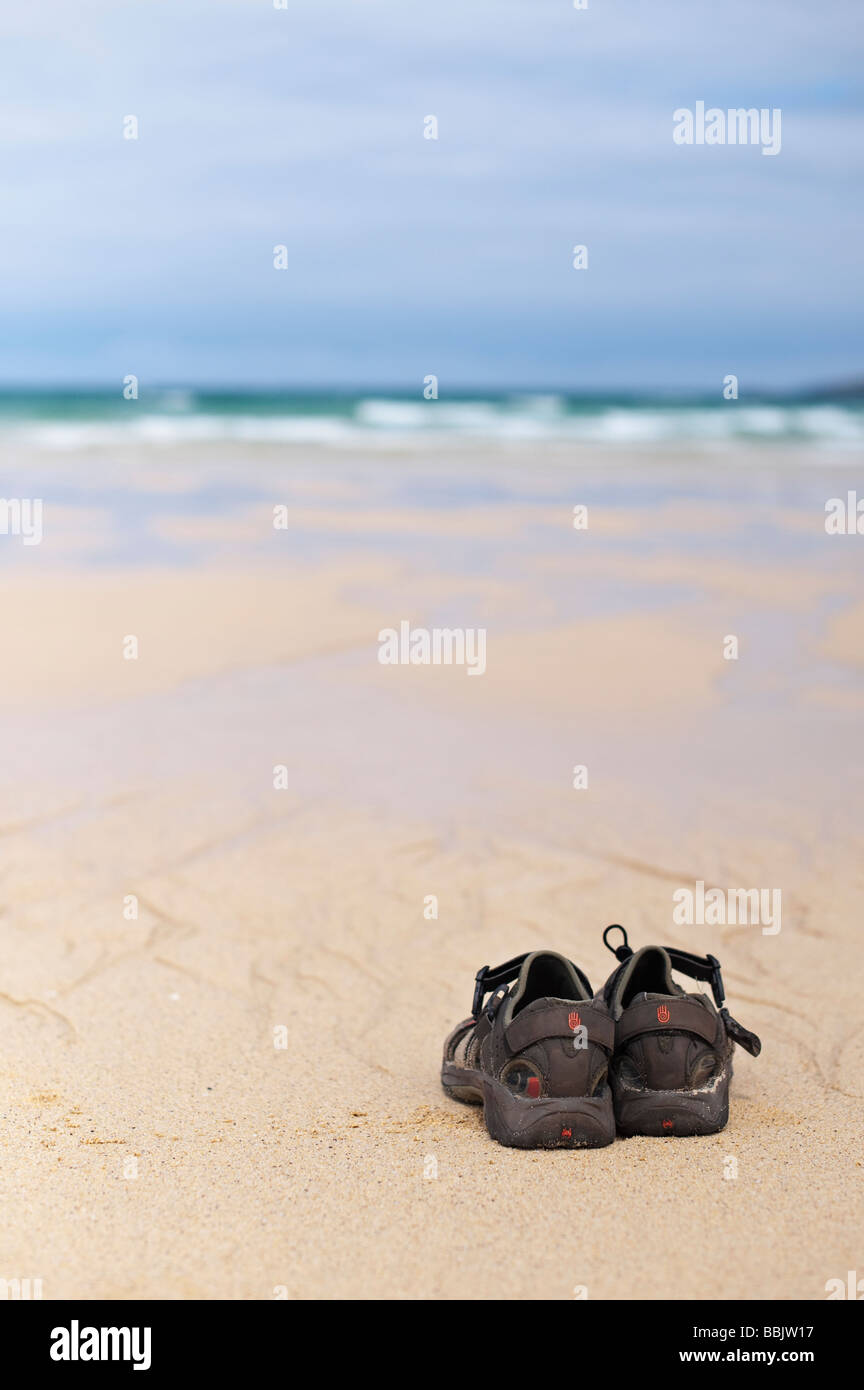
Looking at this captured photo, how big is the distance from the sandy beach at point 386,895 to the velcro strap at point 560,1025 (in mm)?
234

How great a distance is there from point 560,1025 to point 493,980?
33 cm

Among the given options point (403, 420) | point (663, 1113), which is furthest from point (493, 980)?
point (403, 420)

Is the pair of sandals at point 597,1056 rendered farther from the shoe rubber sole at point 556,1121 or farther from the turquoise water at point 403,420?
the turquoise water at point 403,420

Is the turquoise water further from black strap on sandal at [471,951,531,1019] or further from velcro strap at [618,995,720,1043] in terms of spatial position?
velcro strap at [618,995,720,1043]

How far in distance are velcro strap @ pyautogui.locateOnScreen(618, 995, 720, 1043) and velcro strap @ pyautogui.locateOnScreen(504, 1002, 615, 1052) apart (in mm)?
74

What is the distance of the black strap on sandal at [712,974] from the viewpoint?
2.77m

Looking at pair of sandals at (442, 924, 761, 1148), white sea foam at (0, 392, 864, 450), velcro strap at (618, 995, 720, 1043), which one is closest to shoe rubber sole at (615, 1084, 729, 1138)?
pair of sandals at (442, 924, 761, 1148)

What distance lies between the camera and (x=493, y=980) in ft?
9.44

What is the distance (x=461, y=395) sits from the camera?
44969mm

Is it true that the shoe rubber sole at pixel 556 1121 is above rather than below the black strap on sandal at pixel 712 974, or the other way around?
below

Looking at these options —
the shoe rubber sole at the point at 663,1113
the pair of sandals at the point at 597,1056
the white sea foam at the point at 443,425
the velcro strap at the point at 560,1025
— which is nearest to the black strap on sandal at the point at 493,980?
the pair of sandals at the point at 597,1056
